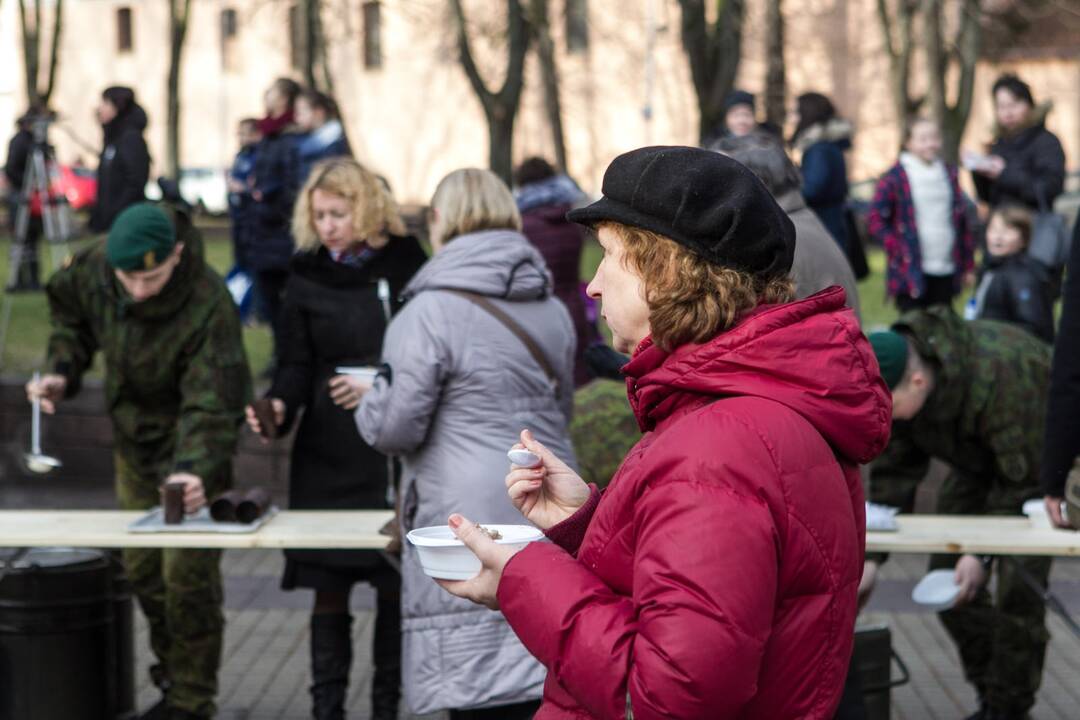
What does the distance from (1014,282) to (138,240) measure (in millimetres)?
4434

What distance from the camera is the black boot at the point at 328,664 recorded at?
5.54 metres

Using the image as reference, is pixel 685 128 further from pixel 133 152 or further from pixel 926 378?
pixel 926 378

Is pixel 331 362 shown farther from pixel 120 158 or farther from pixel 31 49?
pixel 31 49

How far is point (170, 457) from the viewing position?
5793 millimetres

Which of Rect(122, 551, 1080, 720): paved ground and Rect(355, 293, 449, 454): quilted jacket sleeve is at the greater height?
Rect(355, 293, 449, 454): quilted jacket sleeve

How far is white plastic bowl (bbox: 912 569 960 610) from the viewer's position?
5.08 m

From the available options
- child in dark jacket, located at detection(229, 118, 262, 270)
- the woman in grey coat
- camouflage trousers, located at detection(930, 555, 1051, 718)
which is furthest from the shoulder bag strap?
child in dark jacket, located at detection(229, 118, 262, 270)

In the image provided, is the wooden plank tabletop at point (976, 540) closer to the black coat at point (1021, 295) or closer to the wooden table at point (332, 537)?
the wooden table at point (332, 537)

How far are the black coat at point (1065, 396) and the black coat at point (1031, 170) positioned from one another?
511 centimetres

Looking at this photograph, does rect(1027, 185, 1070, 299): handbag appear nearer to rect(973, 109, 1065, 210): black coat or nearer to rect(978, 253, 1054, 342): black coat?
rect(978, 253, 1054, 342): black coat

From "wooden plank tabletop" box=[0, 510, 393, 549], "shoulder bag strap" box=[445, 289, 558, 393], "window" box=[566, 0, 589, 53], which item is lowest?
"wooden plank tabletop" box=[0, 510, 393, 549]

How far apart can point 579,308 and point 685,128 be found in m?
33.1

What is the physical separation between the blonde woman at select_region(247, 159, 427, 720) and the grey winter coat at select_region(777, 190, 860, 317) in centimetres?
156

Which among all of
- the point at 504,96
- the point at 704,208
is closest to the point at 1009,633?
the point at 704,208
